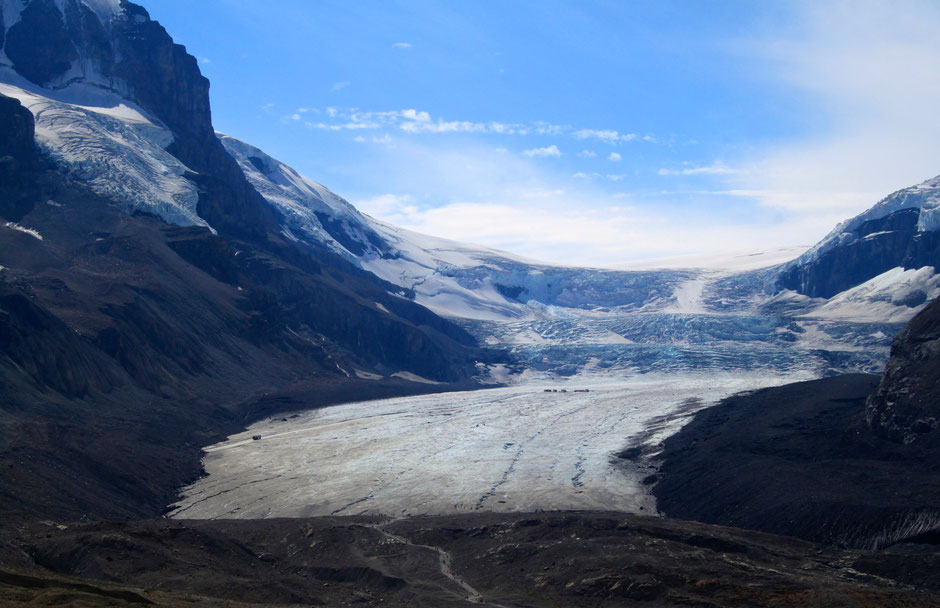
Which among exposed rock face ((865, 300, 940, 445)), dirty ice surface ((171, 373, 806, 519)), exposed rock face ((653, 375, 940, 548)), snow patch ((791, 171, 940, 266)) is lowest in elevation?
Result: dirty ice surface ((171, 373, 806, 519))

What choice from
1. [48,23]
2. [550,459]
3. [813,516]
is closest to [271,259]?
[48,23]

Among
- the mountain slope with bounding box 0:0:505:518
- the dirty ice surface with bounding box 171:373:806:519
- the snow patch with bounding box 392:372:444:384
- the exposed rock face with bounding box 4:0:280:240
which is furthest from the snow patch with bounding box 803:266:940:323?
the exposed rock face with bounding box 4:0:280:240

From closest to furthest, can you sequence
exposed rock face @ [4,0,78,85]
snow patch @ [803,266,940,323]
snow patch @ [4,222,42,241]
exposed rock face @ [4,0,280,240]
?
snow patch @ [4,222,42,241]
snow patch @ [803,266,940,323]
exposed rock face @ [4,0,280,240]
exposed rock face @ [4,0,78,85]

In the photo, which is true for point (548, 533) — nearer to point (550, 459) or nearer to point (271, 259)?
point (550, 459)

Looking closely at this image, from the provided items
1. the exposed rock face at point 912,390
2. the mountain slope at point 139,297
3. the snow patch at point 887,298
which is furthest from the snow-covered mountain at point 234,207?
the exposed rock face at point 912,390

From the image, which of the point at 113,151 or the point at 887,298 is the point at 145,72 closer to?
the point at 113,151

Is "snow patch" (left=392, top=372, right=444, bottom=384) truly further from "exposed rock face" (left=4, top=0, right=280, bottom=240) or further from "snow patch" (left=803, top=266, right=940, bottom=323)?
"snow patch" (left=803, top=266, right=940, bottom=323)
